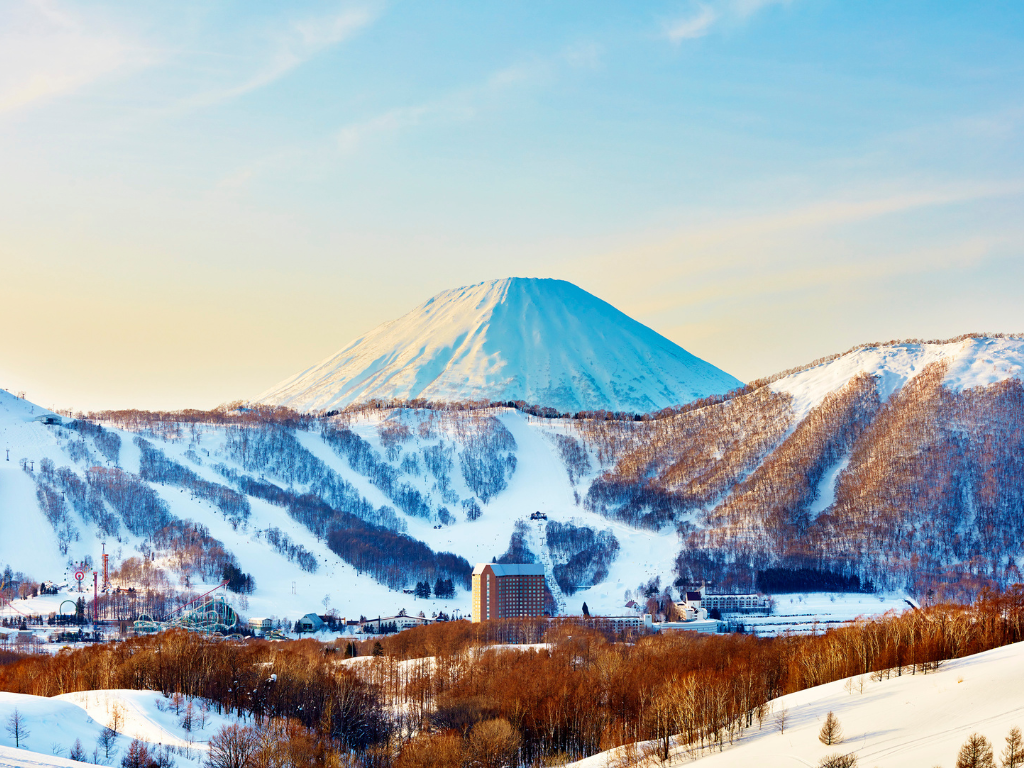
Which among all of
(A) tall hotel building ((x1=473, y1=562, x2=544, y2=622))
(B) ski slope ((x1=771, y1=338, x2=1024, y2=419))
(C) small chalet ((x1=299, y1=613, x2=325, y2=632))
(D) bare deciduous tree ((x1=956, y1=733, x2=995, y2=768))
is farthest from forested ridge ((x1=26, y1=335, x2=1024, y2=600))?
(D) bare deciduous tree ((x1=956, y1=733, x2=995, y2=768))

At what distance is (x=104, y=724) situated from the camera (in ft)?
197

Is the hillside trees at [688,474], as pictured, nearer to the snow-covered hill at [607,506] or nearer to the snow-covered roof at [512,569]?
the snow-covered hill at [607,506]

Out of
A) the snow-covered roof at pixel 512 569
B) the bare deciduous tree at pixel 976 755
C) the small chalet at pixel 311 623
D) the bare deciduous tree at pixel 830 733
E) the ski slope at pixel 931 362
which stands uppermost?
the ski slope at pixel 931 362

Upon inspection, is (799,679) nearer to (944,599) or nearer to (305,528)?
(944,599)

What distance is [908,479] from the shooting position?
165 meters

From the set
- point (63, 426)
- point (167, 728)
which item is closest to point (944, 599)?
point (167, 728)

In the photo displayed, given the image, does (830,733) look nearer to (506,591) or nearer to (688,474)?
(506,591)

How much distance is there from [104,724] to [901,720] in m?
40.1

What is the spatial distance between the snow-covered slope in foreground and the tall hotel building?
264 feet

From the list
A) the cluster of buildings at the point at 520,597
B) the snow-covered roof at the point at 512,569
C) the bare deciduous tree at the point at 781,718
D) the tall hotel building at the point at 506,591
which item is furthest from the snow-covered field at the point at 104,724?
the snow-covered roof at the point at 512,569

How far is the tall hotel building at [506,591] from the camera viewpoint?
5349 inches

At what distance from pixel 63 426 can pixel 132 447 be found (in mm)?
12888

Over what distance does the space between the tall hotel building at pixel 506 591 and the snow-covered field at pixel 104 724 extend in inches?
2753

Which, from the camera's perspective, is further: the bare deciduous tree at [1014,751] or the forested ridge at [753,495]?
the forested ridge at [753,495]
